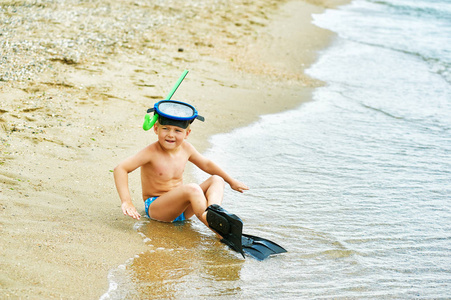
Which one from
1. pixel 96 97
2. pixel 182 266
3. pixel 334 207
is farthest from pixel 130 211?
pixel 96 97

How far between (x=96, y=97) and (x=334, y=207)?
2926mm

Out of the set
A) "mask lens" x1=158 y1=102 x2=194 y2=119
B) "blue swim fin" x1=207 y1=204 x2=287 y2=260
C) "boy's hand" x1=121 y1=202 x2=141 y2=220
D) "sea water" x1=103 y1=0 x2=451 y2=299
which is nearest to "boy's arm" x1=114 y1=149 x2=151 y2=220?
"boy's hand" x1=121 y1=202 x2=141 y2=220

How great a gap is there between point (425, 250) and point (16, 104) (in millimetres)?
3751

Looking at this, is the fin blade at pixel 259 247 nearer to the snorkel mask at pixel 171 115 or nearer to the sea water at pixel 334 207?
the sea water at pixel 334 207

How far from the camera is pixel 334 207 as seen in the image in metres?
4.07

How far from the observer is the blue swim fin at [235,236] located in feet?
10.4

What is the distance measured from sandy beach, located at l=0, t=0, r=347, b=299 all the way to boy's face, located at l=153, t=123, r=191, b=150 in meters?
0.57

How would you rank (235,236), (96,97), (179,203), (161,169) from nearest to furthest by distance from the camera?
(235,236)
(179,203)
(161,169)
(96,97)

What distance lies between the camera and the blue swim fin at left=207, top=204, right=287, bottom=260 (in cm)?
318

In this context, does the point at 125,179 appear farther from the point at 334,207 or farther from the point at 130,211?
the point at 334,207

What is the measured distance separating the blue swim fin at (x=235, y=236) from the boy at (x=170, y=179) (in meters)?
0.13

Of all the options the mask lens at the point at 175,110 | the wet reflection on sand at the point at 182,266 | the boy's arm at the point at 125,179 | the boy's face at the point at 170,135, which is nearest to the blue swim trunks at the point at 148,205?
the wet reflection on sand at the point at 182,266

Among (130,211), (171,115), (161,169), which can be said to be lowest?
(130,211)

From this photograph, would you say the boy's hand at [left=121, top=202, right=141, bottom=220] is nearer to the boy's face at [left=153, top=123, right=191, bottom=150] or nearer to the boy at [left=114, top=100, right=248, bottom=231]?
the boy at [left=114, top=100, right=248, bottom=231]
